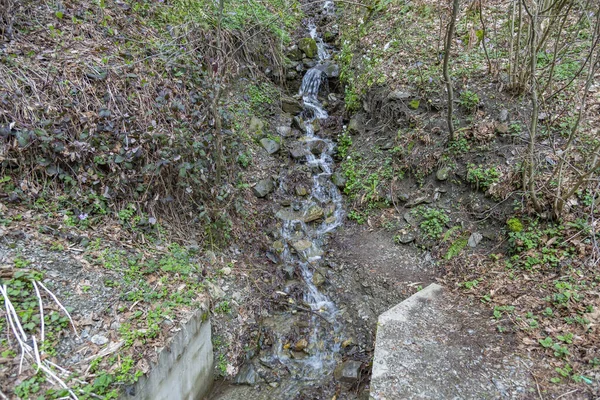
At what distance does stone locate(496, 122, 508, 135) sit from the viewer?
4.91 metres

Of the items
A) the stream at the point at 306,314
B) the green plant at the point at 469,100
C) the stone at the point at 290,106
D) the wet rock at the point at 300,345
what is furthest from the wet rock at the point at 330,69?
the wet rock at the point at 300,345

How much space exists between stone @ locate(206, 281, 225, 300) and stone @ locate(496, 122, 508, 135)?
4.67 meters

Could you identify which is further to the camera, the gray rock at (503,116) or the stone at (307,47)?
the stone at (307,47)

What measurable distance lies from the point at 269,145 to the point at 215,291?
10.9ft

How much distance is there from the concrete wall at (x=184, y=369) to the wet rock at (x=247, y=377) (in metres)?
0.32

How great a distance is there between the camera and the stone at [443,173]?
5.11m

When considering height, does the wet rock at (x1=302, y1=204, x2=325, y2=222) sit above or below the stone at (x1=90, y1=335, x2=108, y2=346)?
below

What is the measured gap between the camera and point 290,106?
740 cm

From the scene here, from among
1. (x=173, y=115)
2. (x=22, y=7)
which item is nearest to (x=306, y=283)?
(x=173, y=115)

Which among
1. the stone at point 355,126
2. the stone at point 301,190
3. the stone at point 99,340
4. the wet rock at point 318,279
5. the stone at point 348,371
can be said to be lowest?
the stone at point 348,371

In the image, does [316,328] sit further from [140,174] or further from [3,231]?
[3,231]

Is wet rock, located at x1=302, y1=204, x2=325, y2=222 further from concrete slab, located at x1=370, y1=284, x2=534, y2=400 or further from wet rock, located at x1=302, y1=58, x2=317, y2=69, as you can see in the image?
wet rock, located at x1=302, y1=58, x2=317, y2=69

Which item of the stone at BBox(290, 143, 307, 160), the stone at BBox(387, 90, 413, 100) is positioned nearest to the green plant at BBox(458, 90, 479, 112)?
the stone at BBox(387, 90, 413, 100)

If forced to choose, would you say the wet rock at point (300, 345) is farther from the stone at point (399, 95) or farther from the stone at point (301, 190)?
the stone at point (399, 95)
